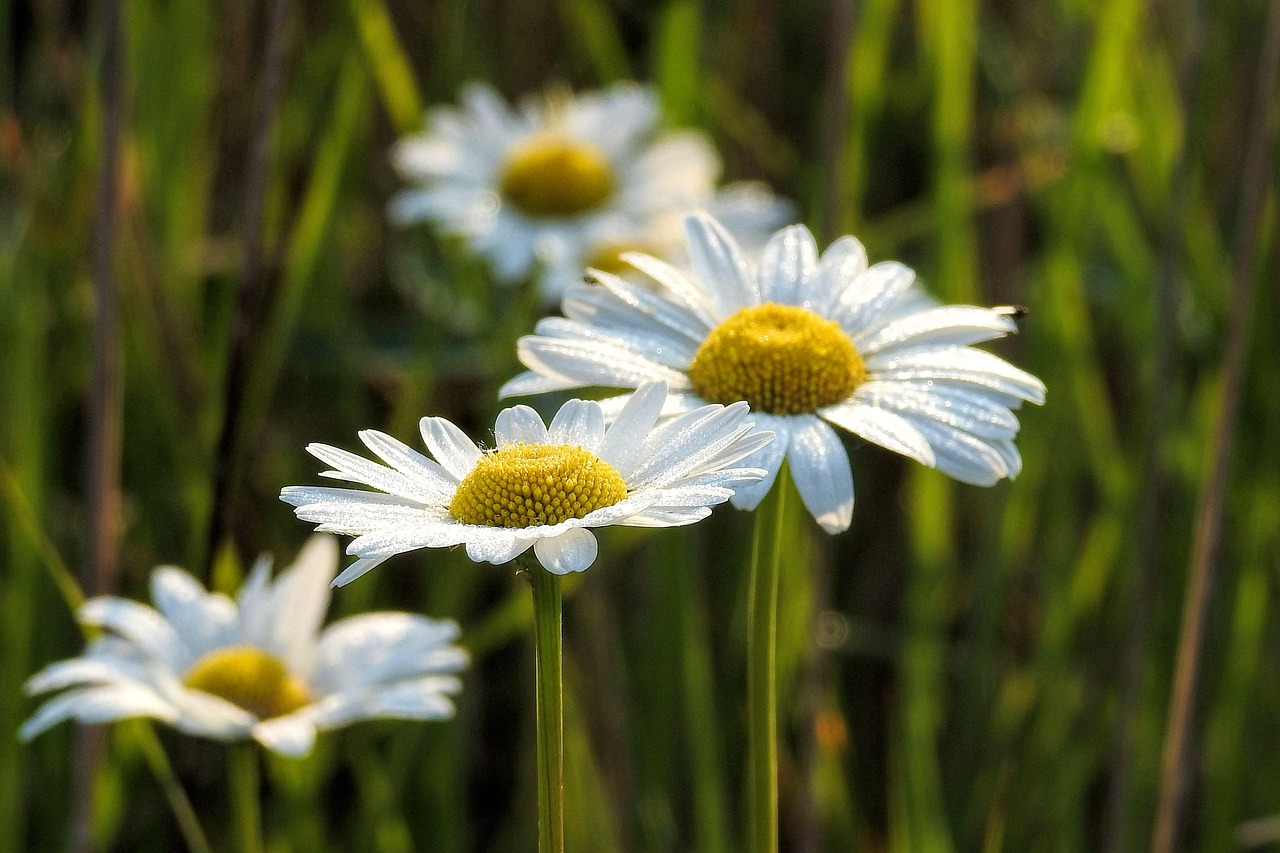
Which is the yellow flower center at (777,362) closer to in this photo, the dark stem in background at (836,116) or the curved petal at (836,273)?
the curved petal at (836,273)

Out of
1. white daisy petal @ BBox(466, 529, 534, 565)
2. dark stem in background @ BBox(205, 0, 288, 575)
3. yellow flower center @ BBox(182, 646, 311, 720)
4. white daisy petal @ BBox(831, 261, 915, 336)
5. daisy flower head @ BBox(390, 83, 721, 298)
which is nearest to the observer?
white daisy petal @ BBox(466, 529, 534, 565)

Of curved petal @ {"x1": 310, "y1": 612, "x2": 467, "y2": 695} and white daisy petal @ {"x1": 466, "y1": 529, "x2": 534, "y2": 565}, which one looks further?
curved petal @ {"x1": 310, "y1": 612, "x2": 467, "y2": 695}

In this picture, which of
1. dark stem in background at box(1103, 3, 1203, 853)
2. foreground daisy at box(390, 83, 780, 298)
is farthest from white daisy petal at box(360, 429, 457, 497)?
foreground daisy at box(390, 83, 780, 298)

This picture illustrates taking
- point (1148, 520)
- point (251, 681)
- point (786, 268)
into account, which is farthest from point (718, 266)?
point (1148, 520)

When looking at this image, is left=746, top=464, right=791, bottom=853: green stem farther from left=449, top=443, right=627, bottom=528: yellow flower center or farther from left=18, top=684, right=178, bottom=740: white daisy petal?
left=18, top=684, right=178, bottom=740: white daisy petal

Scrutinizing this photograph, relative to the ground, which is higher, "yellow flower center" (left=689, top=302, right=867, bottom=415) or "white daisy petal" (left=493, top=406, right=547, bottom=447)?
"yellow flower center" (left=689, top=302, right=867, bottom=415)

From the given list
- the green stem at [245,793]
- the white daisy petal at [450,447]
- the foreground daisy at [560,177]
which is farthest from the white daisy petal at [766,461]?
the foreground daisy at [560,177]
